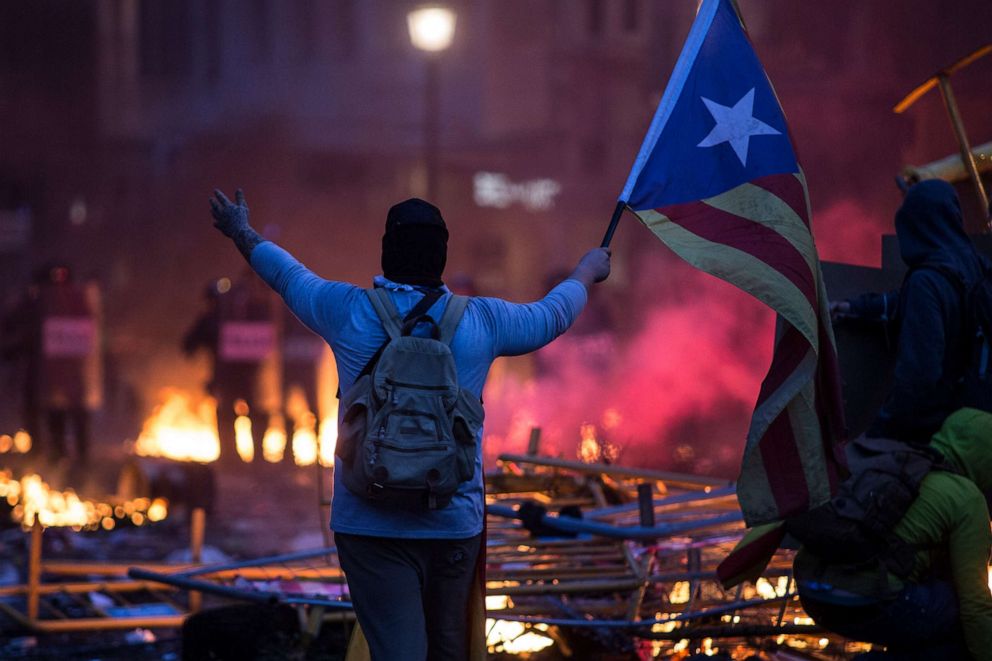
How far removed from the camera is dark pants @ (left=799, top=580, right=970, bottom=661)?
5.12 m

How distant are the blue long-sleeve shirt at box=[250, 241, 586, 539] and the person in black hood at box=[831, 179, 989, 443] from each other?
1471 millimetres

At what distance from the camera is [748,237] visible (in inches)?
216

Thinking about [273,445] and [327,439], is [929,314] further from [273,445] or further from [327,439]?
[327,439]

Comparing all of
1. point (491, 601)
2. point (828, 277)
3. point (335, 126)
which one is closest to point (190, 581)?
point (491, 601)

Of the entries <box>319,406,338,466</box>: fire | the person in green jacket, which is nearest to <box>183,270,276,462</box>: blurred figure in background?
<box>319,406,338,466</box>: fire

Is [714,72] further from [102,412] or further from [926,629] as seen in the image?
[102,412]

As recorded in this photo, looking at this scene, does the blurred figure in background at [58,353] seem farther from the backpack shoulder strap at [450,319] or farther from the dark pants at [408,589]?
the backpack shoulder strap at [450,319]

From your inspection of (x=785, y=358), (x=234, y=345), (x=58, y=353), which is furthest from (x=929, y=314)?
(x=58, y=353)

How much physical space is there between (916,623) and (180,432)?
43.8 feet

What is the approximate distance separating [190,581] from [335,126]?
1168 inches

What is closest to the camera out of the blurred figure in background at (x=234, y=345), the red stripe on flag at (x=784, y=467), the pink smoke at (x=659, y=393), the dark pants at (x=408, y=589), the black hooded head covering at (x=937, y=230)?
the dark pants at (x=408, y=589)

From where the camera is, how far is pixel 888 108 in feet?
59.7

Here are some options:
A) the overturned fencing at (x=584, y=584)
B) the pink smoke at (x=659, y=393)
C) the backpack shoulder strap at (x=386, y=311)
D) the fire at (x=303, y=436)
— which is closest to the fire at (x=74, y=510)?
the overturned fencing at (x=584, y=584)

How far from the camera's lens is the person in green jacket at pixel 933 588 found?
511 centimetres
